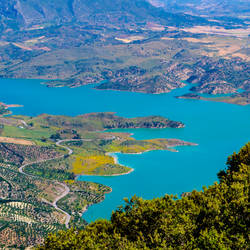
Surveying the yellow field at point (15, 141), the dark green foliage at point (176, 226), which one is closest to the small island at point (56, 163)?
the yellow field at point (15, 141)

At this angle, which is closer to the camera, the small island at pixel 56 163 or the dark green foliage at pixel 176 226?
the dark green foliage at pixel 176 226

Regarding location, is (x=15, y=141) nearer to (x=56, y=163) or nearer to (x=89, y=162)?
(x=56, y=163)

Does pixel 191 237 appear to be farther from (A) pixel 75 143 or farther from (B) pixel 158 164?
(A) pixel 75 143

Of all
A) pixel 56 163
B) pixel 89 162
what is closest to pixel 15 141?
pixel 56 163

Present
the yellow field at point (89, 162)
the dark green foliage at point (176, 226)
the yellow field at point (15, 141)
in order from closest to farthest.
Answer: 1. the dark green foliage at point (176, 226)
2. the yellow field at point (89, 162)
3. the yellow field at point (15, 141)

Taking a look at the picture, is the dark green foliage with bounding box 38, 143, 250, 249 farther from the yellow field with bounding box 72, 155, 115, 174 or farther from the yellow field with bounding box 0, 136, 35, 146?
the yellow field with bounding box 0, 136, 35, 146

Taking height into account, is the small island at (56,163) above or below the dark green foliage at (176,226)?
below

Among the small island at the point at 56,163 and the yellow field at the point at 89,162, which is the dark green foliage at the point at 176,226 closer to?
the small island at the point at 56,163

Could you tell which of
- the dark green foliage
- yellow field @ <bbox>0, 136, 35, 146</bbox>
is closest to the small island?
yellow field @ <bbox>0, 136, 35, 146</bbox>

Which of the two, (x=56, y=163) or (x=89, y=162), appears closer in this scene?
(x=56, y=163)
